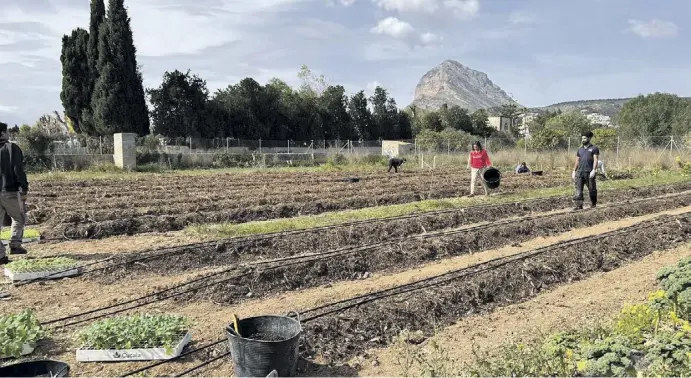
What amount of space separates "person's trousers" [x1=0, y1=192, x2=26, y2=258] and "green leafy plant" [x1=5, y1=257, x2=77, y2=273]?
66cm

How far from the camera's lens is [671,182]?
19391mm

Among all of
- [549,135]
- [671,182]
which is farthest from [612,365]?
[549,135]

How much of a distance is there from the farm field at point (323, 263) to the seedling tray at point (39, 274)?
0.35 feet

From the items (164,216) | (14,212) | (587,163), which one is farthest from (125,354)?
(587,163)

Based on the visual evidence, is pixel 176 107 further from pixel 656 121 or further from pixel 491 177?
pixel 656 121

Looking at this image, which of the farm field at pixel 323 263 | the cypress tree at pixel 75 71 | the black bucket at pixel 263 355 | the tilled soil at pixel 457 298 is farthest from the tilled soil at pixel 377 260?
the cypress tree at pixel 75 71

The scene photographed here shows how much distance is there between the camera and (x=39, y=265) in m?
6.79

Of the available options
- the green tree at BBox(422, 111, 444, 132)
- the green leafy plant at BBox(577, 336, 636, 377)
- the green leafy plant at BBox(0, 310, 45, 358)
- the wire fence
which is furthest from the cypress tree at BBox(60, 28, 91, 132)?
the green tree at BBox(422, 111, 444, 132)

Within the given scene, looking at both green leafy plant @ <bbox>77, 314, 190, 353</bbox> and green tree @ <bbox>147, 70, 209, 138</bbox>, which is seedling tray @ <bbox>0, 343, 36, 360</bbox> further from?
green tree @ <bbox>147, 70, 209, 138</bbox>

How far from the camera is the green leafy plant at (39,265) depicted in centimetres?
663

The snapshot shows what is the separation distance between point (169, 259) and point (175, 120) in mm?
30823

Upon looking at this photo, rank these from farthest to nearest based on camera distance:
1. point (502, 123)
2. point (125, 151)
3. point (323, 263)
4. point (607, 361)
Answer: point (502, 123), point (125, 151), point (323, 263), point (607, 361)

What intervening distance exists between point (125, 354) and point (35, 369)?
0.82 metres

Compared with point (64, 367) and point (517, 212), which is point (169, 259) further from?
point (517, 212)
